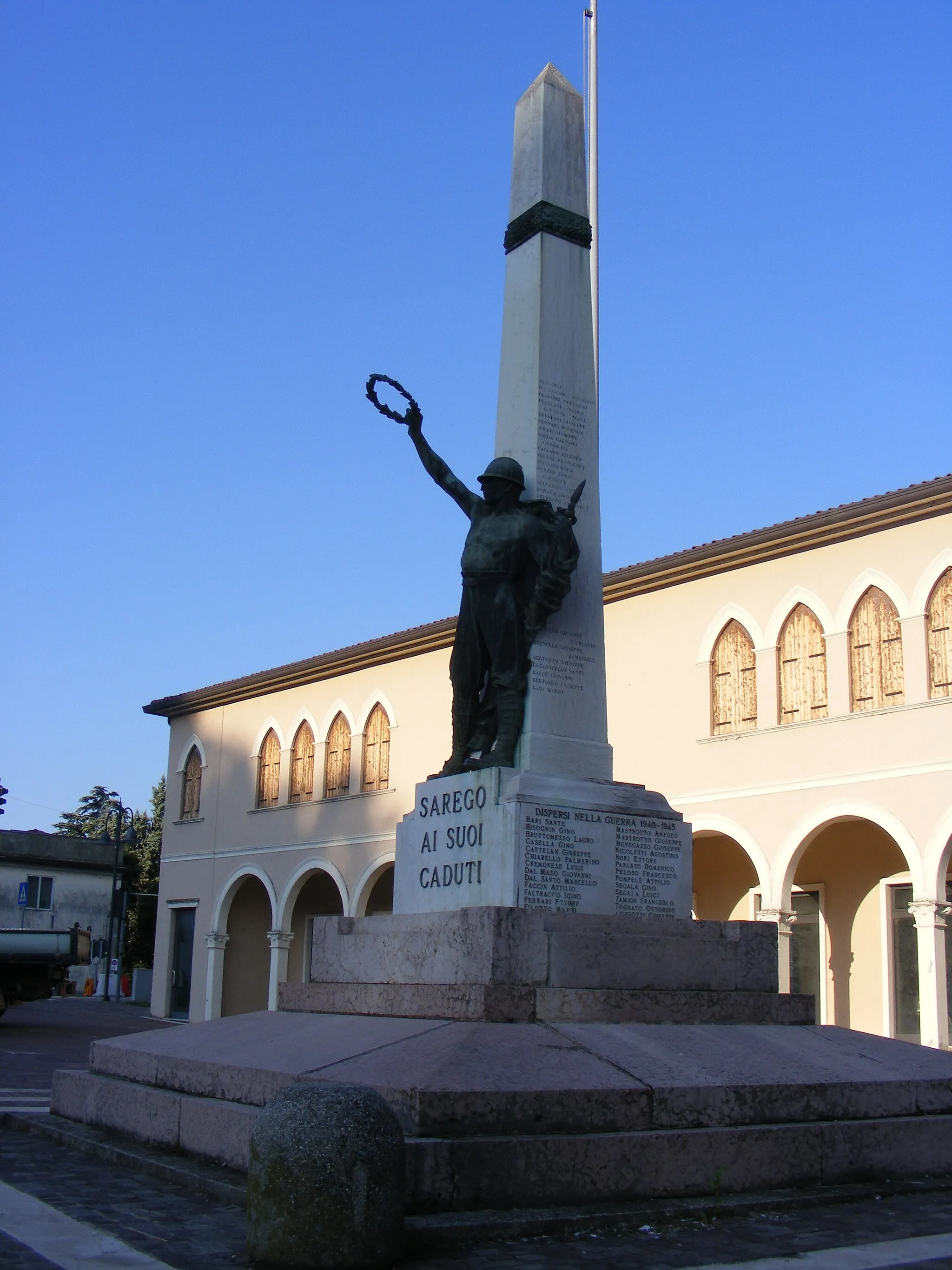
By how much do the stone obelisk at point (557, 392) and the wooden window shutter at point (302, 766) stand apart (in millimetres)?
20356

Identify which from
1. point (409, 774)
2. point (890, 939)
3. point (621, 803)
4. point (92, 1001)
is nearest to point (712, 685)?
point (890, 939)

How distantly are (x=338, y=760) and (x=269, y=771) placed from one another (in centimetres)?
274

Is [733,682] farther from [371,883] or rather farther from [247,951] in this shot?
[247,951]

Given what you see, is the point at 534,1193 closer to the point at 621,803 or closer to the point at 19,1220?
the point at 19,1220

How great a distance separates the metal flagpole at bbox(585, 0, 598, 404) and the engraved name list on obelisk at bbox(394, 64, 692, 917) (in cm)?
520

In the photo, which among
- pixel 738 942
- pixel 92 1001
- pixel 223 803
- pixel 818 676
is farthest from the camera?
pixel 92 1001

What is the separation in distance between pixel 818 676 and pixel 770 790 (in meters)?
1.73

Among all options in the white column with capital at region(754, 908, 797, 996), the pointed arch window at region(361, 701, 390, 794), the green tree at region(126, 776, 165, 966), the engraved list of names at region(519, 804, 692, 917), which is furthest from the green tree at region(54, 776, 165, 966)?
the engraved list of names at region(519, 804, 692, 917)

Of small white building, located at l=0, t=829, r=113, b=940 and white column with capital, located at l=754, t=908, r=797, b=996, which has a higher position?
small white building, located at l=0, t=829, r=113, b=940

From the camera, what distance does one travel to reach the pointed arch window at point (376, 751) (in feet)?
86.4

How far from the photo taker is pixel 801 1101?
6355 mm

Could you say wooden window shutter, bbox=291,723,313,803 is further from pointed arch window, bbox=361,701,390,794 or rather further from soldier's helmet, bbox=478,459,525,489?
soldier's helmet, bbox=478,459,525,489

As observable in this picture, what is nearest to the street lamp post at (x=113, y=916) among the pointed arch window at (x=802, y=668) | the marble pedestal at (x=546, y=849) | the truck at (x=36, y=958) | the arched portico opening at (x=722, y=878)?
the truck at (x=36, y=958)

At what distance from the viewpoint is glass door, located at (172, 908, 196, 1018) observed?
31.1 meters
